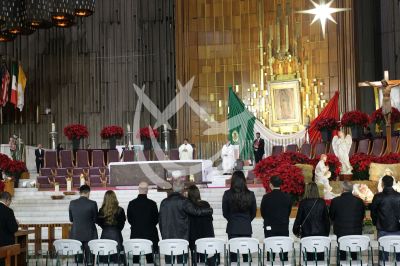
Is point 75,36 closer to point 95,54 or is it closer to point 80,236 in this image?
point 95,54

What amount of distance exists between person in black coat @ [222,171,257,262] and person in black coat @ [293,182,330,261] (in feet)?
1.98

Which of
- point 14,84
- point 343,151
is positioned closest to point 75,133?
point 14,84

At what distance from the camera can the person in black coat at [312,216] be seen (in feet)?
33.2

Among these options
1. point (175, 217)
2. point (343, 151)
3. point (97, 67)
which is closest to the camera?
point (175, 217)

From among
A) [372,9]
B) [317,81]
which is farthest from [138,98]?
[372,9]

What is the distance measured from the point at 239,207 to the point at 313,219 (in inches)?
38.2

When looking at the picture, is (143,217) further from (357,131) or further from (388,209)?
(357,131)

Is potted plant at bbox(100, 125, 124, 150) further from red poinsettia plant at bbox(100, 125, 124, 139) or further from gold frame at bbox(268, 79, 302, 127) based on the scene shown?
gold frame at bbox(268, 79, 302, 127)

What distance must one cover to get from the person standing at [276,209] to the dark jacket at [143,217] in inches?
57.3

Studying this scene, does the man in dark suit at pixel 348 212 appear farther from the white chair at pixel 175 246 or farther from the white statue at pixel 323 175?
the white statue at pixel 323 175

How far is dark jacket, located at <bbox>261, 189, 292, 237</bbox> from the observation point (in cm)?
1018

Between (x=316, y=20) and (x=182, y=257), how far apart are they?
55.4 feet

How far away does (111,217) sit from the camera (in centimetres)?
1038

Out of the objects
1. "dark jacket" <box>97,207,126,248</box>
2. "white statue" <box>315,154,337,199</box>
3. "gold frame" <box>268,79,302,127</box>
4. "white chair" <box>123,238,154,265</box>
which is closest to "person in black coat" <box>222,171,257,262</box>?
"white chair" <box>123,238,154,265</box>
